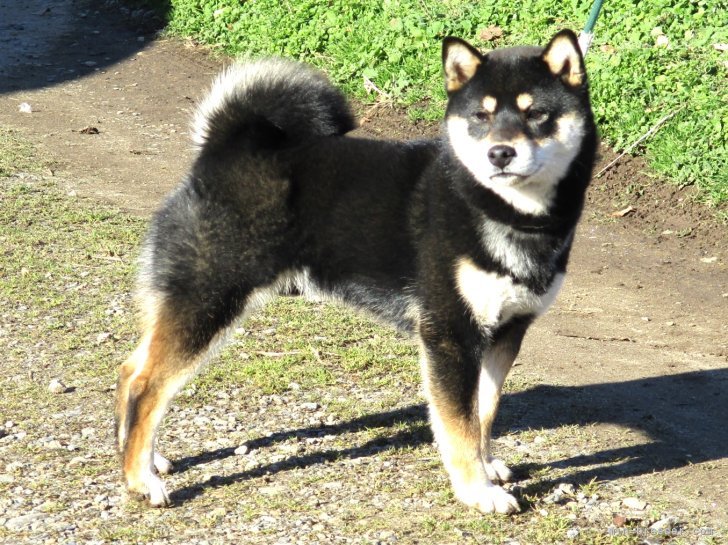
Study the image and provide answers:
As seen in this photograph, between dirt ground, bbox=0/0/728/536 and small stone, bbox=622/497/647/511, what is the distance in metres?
0.12

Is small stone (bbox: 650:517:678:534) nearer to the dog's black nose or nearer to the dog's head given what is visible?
the dog's head

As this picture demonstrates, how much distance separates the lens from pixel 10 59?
40.1ft

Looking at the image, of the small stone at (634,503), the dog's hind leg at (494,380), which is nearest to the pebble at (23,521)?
the dog's hind leg at (494,380)

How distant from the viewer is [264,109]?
175 inches

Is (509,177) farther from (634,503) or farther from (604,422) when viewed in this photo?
(604,422)

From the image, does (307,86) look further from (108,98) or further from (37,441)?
(108,98)

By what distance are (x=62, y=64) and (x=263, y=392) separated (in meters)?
7.90

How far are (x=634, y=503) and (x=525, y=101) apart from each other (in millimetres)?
1641

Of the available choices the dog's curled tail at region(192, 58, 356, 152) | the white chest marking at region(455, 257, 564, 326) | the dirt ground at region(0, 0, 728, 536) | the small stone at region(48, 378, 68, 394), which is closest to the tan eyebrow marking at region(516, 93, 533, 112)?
the white chest marking at region(455, 257, 564, 326)

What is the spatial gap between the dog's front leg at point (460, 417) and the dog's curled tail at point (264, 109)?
1.08 m

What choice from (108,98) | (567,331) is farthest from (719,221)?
(108,98)

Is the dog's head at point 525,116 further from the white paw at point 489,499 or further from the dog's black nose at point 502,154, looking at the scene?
the white paw at point 489,499

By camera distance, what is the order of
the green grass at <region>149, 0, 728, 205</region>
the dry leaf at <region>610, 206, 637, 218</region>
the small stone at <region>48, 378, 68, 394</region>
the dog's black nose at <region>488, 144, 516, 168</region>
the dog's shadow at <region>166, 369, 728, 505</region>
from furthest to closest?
the green grass at <region>149, 0, 728, 205</region>
the dry leaf at <region>610, 206, 637, 218</region>
the small stone at <region>48, 378, 68, 394</region>
the dog's shadow at <region>166, 369, 728, 505</region>
the dog's black nose at <region>488, 144, 516, 168</region>

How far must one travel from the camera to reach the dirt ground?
4.93 metres
